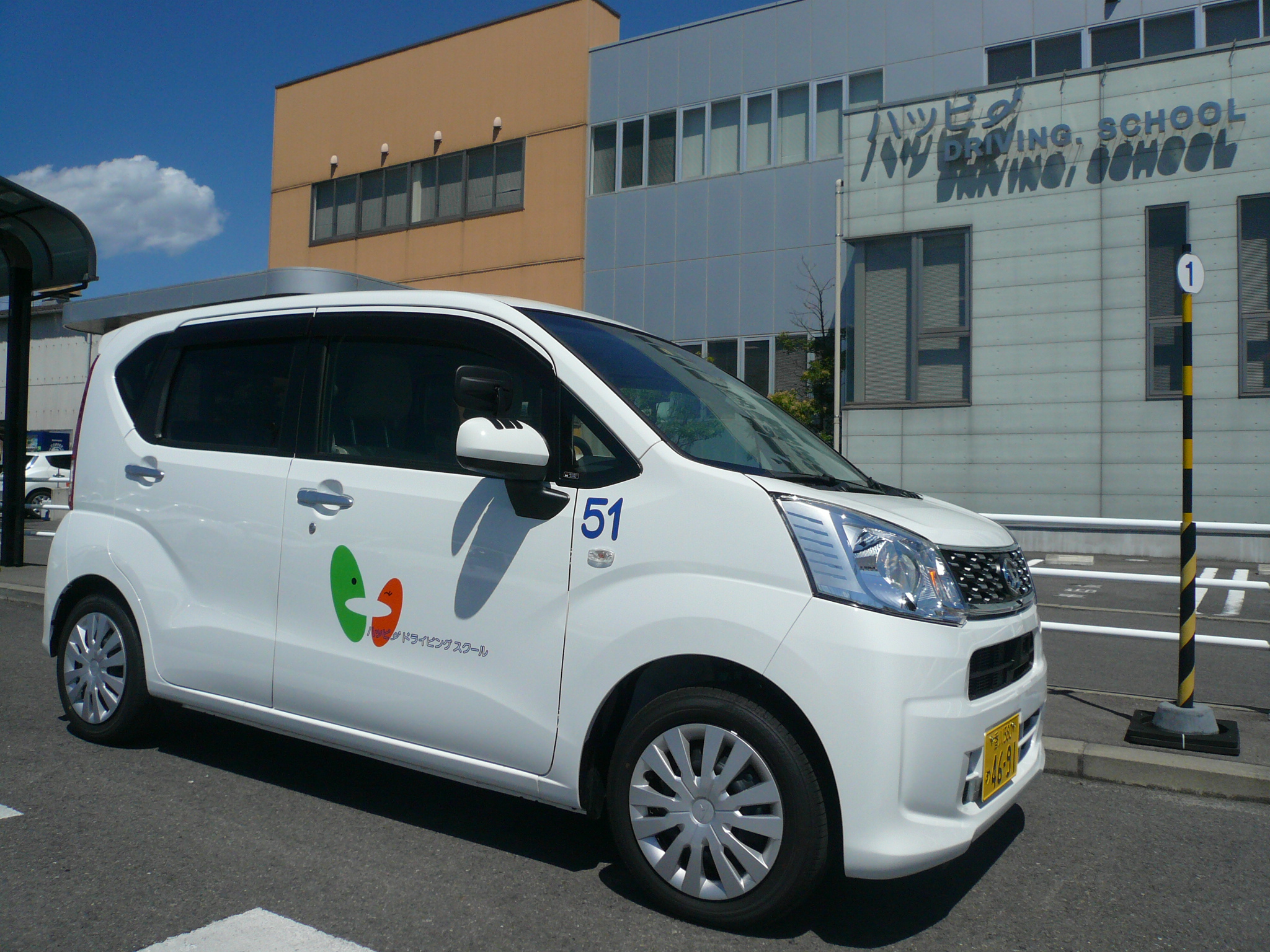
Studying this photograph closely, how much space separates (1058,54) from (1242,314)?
674 cm

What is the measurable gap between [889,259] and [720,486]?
15.7 metres

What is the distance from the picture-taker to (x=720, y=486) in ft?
10.4

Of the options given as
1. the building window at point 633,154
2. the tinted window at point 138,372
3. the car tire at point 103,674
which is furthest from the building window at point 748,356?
the car tire at point 103,674

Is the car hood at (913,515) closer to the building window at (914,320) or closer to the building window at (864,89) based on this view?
the building window at (914,320)

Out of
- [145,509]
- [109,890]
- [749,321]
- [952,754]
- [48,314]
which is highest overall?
[48,314]

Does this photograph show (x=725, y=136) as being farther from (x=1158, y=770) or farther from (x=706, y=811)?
(x=706, y=811)

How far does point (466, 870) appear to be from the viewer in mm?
3559

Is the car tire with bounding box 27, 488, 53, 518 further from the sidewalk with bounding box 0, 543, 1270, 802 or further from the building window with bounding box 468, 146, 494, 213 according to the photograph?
the sidewalk with bounding box 0, 543, 1270, 802

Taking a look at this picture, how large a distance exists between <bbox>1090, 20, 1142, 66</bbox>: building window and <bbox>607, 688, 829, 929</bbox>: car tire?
19430 mm

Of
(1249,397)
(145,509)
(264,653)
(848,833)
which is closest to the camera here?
(848,833)

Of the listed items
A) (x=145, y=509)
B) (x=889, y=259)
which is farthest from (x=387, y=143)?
(x=145, y=509)

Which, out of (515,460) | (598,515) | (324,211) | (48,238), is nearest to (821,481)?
(598,515)

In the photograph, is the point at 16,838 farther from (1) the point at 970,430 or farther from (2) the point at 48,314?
(2) the point at 48,314

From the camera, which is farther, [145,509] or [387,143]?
[387,143]
